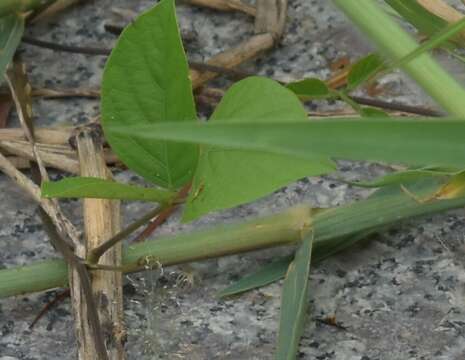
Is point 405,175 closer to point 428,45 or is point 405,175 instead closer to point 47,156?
point 428,45

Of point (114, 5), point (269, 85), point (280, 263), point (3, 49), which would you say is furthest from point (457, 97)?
point (114, 5)

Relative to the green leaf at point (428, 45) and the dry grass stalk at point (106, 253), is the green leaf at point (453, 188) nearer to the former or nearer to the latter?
the green leaf at point (428, 45)

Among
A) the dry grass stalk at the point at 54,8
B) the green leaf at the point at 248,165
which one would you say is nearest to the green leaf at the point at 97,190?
the green leaf at the point at 248,165

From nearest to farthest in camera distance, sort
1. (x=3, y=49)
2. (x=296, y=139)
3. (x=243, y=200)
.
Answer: (x=296, y=139) → (x=243, y=200) → (x=3, y=49)

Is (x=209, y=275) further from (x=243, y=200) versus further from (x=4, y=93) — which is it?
(x=4, y=93)

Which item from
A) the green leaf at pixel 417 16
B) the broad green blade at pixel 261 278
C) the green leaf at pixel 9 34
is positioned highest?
the green leaf at pixel 417 16
